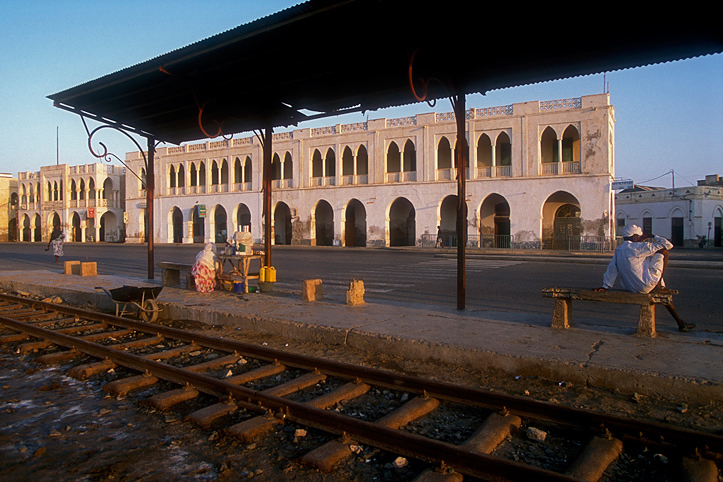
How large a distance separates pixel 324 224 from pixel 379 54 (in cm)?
3316

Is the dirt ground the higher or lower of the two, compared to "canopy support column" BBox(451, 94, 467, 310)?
lower

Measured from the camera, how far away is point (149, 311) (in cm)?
806

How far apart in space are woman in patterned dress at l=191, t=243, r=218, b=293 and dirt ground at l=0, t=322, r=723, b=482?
16.5 feet

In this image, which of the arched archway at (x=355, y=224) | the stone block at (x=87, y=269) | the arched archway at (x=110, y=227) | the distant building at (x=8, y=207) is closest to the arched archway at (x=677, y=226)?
the arched archway at (x=355, y=224)

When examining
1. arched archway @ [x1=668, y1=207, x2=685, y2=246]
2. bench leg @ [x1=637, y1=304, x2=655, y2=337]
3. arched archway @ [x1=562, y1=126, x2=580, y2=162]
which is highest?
arched archway @ [x1=562, y1=126, x2=580, y2=162]

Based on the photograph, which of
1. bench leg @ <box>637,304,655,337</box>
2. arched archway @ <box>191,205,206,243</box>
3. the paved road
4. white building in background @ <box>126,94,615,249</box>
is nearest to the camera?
bench leg @ <box>637,304,655,337</box>

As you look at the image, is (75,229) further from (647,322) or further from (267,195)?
(647,322)

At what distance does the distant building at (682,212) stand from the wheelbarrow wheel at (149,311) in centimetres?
3769

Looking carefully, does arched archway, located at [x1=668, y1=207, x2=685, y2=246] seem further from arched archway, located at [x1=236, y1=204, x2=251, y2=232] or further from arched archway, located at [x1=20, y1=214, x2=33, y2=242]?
arched archway, located at [x1=20, y1=214, x2=33, y2=242]

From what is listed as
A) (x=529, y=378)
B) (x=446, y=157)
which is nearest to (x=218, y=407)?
(x=529, y=378)

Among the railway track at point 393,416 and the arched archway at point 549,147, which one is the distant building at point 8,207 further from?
the railway track at point 393,416

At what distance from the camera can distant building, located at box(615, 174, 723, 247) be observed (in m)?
38.9

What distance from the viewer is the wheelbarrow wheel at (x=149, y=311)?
26.5 ft

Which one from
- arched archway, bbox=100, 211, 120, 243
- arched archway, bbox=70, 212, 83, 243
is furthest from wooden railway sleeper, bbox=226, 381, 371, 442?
arched archway, bbox=70, 212, 83, 243
